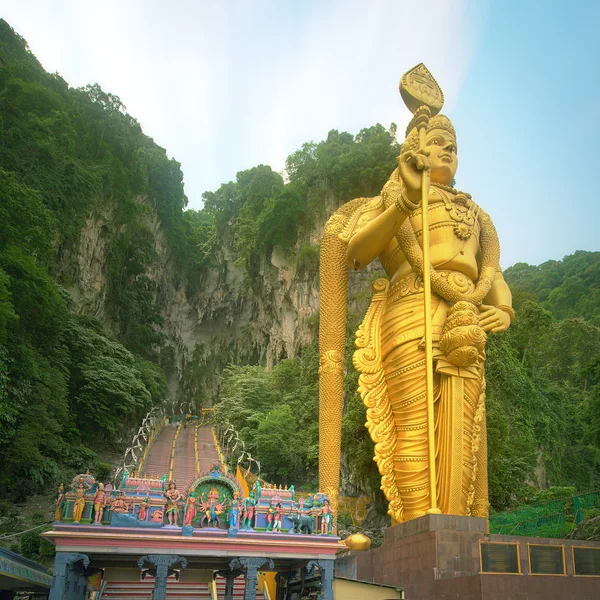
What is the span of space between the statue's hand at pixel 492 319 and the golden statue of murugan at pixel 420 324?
2cm

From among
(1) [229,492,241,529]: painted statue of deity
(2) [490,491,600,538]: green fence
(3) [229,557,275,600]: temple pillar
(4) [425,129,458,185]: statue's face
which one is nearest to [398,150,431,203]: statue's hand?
(4) [425,129,458,185]: statue's face

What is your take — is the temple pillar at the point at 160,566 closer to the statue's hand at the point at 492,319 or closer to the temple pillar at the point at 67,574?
the temple pillar at the point at 67,574

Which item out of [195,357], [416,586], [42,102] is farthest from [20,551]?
[195,357]

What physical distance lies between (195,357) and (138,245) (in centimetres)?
899

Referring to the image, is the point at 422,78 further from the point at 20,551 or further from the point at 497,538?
the point at 20,551

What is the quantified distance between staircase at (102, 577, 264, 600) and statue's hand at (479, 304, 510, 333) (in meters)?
4.54

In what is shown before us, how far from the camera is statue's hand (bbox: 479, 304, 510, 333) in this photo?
267 inches

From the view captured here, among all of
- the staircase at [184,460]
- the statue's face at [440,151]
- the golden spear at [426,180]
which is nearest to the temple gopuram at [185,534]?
the golden spear at [426,180]

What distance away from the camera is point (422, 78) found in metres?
7.63

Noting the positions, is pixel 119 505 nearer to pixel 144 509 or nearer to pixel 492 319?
pixel 144 509

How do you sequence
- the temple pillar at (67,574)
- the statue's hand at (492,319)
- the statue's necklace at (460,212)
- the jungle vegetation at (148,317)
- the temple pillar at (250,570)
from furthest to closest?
the jungle vegetation at (148,317) < the statue's necklace at (460,212) < the statue's hand at (492,319) < the temple pillar at (250,570) < the temple pillar at (67,574)

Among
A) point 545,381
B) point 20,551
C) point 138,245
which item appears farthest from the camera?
point 138,245

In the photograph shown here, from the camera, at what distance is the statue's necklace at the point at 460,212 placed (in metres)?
7.15

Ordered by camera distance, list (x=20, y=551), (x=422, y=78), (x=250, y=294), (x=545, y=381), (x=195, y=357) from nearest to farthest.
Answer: (x=422, y=78), (x=20, y=551), (x=545, y=381), (x=250, y=294), (x=195, y=357)
